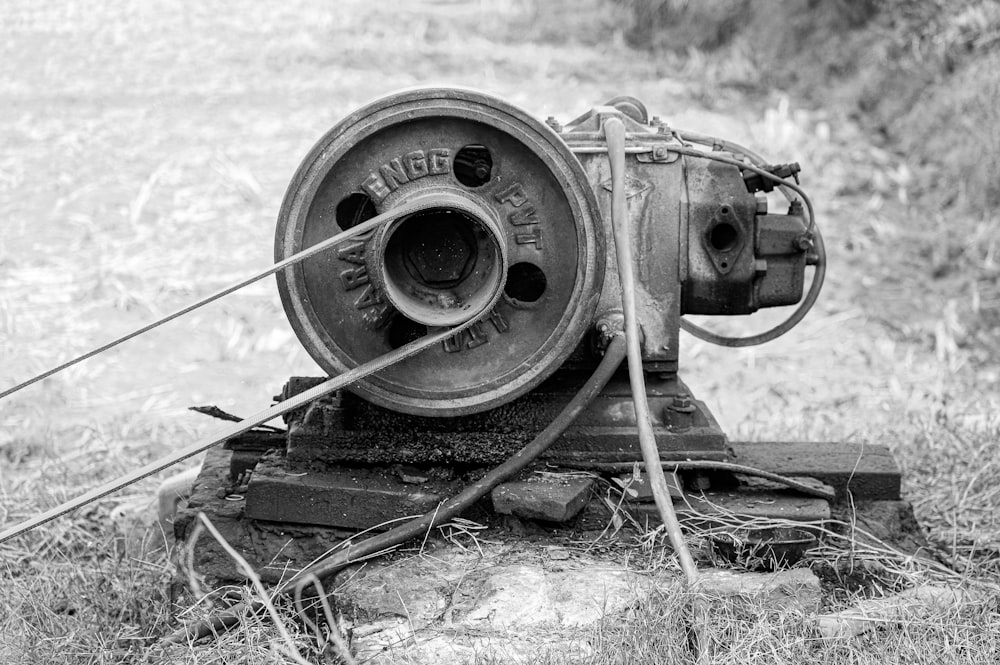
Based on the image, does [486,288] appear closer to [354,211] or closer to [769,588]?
[354,211]

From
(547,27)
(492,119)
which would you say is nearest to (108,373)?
(492,119)

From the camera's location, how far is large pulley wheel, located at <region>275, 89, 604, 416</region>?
2.85 metres

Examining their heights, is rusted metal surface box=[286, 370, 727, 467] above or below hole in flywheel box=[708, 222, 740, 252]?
below

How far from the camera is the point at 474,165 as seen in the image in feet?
10.0

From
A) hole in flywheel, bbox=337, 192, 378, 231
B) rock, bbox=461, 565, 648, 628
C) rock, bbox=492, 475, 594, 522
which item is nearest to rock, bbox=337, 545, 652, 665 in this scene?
rock, bbox=461, 565, 648, 628

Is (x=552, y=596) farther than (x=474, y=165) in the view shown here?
No

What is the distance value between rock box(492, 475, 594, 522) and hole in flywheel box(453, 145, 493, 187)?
832mm

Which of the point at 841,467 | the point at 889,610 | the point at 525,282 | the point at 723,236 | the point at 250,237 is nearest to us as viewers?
the point at 889,610

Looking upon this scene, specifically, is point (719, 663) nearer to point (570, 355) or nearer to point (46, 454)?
point (570, 355)

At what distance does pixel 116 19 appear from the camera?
1041 cm

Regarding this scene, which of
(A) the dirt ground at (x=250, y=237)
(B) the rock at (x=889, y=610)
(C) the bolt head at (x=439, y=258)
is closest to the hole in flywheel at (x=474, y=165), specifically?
(C) the bolt head at (x=439, y=258)

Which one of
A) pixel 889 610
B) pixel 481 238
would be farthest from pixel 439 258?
pixel 889 610

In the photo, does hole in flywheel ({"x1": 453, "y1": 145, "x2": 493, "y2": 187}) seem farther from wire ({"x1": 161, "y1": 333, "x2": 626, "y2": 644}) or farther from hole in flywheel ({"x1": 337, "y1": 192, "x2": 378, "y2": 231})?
wire ({"x1": 161, "y1": 333, "x2": 626, "y2": 644})

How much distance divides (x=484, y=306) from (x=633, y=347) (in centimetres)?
42
